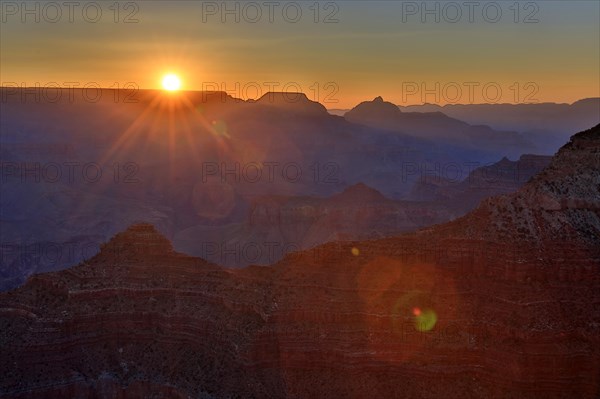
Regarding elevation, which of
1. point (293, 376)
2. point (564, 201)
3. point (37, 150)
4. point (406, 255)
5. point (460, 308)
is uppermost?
point (37, 150)

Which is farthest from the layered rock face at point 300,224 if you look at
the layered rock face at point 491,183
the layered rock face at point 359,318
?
the layered rock face at point 359,318

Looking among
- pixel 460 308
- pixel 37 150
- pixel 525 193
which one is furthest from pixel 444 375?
pixel 37 150

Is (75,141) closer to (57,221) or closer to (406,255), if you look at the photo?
(57,221)

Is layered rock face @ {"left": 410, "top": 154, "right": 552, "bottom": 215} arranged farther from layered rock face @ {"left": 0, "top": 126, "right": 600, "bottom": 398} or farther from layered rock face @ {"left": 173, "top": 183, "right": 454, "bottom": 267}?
layered rock face @ {"left": 0, "top": 126, "right": 600, "bottom": 398}

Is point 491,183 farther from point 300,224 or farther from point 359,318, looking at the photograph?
point 359,318

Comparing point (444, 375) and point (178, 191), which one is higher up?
point (178, 191)

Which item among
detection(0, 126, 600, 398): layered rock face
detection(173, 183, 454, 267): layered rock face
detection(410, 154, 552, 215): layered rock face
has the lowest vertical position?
detection(0, 126, 600, 398): layered rock face

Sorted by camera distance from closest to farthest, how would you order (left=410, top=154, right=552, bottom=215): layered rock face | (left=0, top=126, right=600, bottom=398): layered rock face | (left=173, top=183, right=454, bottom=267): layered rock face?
(left=0, top=126, right=600, bottom=398): layered rock face < (left=173, top=183, right=454, bottom=267): layered rock face < (left=410, top=154, right=552, bottom=215): layered rock face

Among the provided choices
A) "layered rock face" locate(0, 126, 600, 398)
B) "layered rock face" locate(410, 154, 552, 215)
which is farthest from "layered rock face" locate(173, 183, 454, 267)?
"layered rock face" locate(0, 126, 600, 398)
